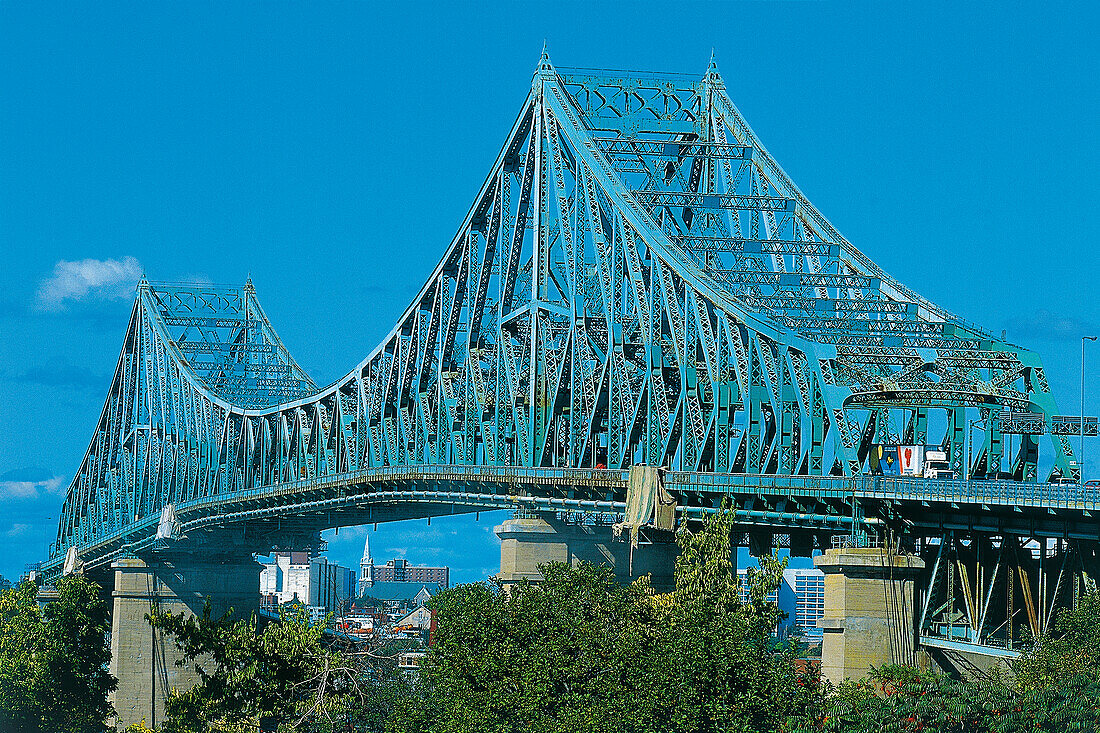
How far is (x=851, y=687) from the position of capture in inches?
2645

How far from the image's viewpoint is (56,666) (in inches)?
4326

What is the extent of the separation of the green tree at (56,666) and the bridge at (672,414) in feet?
53.3

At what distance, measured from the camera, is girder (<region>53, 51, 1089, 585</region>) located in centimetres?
8488

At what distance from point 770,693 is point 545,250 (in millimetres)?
51574

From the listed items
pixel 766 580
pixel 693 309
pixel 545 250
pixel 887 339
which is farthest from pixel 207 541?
pixel 766 580

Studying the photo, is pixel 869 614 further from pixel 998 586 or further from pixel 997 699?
pixel 997 699

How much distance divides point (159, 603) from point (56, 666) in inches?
1691

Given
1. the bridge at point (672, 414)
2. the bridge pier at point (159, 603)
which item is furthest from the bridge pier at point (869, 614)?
the bridge pier at point (159, 603)

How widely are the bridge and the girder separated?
0.16 metres

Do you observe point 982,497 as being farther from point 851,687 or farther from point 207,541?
point 207,541

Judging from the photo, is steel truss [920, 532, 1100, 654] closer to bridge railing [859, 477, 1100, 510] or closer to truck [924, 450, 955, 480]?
bridge railing [859, 477, 1100, 510]

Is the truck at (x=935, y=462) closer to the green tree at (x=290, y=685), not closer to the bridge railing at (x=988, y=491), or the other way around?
the bridge railing at (x=988, y=491)

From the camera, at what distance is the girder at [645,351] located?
84875 mm

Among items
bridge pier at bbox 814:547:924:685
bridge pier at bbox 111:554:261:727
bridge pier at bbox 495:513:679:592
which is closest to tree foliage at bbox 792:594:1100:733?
bridge pier at bbox 814:547:924:685
